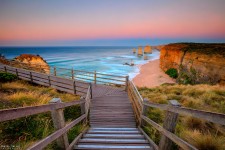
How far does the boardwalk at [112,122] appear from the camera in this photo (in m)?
3.33

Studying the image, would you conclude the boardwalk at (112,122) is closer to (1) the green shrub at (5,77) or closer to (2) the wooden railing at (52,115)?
(2) the wooden railing at (52,115)

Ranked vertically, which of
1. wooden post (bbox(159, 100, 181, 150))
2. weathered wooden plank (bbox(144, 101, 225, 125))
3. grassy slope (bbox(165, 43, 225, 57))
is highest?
grassy slope (bbox(165, 43, 225, 57))

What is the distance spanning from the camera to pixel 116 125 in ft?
18.7

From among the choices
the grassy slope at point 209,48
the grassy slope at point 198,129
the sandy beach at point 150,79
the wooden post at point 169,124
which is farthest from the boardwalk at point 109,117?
the grassy slope at point 209,48

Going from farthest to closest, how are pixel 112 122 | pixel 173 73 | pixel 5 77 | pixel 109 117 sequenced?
pixel 173 73 < pixel 5 77 < pixel 109 117 < pixel 112 122

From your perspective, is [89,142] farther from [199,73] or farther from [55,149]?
[199,73]

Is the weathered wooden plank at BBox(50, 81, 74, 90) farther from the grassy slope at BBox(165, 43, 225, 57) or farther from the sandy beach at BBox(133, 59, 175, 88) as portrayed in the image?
the grassy slope at BBox(165, 43, 225, 57)

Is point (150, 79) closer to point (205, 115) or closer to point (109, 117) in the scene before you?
point (109, 117)

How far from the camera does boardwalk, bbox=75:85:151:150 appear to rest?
3334 mm

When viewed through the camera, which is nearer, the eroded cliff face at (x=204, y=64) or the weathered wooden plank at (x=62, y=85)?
the weathered wooden plank at (x=62, y=85)

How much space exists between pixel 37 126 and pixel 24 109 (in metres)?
2.63

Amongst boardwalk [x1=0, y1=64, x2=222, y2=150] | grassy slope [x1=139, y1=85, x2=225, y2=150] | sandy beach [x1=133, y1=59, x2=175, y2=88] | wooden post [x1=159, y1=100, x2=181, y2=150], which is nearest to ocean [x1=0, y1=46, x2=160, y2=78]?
sandy beach [x1=133, y1=59, x2=175, y2=88]

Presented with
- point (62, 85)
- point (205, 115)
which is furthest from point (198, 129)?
point (62, 85)

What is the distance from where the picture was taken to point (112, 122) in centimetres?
590
